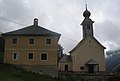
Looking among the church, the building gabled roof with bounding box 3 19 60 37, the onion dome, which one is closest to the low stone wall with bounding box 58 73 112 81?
the building gabled roof with bounding box 3 19 60 37

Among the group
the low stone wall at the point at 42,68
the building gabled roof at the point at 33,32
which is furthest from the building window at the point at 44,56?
the building gabled roof at the point at 33,32

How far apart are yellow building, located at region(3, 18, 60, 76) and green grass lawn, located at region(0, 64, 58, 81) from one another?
2566mm

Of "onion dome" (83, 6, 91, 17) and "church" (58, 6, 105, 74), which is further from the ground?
"onion dome" (83, 6, 91, 17)

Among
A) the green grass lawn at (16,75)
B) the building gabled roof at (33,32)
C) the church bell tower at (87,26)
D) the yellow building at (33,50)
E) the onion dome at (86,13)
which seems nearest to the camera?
the green grass lawn at (16,75)

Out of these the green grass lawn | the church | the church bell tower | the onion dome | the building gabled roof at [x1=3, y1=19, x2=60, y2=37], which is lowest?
the green grass lawn

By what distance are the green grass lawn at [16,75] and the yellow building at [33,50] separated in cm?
257

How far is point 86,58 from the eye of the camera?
167ft

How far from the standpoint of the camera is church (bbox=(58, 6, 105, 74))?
164ft

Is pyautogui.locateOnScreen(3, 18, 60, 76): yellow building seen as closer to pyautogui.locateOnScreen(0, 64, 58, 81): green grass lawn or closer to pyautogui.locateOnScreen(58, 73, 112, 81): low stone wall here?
pyautogui.locateOnScreen(58, 73, 112, 81): low stone wall

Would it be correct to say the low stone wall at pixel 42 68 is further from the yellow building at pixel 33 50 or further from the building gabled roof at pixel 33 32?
the building gabled roof at pixel 33 32

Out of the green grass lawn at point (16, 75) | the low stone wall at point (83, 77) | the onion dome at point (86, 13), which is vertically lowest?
the low stone wall at point (83, 77)

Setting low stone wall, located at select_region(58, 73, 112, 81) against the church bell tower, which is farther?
the church bell tower

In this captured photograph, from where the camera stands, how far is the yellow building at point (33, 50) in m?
39.4

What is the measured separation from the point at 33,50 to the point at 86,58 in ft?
49.6
